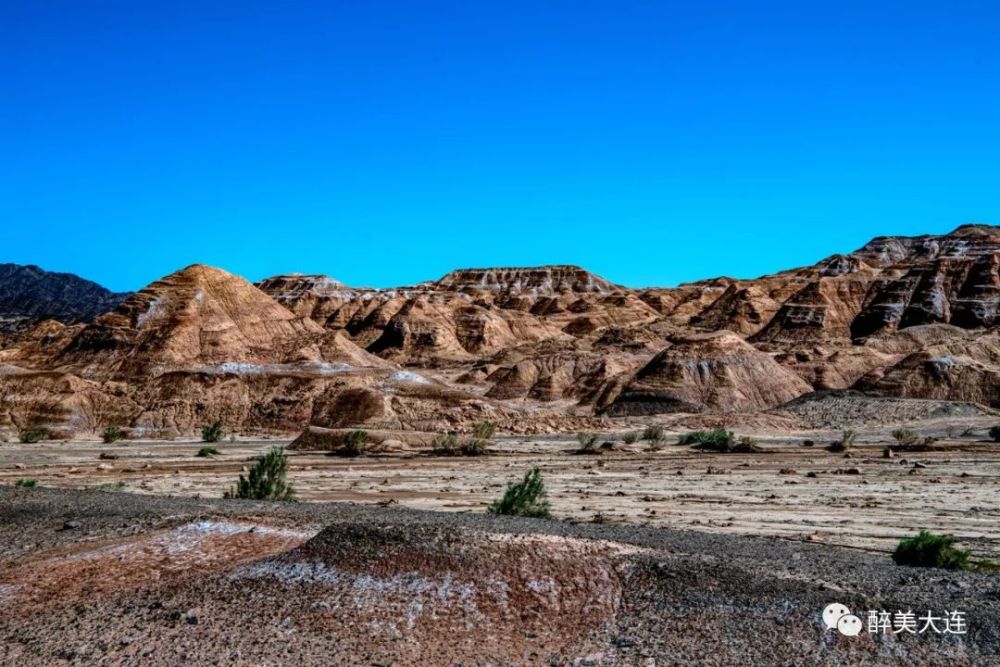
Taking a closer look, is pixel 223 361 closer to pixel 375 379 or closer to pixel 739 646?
pixel 375 379

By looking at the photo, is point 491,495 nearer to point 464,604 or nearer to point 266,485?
point 266,485

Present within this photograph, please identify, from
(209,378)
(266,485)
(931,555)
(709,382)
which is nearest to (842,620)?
(931,555)

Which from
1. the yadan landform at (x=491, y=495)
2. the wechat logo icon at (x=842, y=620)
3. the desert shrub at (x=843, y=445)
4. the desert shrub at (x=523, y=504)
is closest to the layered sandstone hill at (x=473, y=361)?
the yadan landform at (x=491, y=495)

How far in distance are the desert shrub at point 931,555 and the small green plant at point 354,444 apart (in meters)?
28.0

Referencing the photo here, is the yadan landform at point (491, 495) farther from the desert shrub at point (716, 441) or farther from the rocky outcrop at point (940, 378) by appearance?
the desert shrub at point (716, 441)

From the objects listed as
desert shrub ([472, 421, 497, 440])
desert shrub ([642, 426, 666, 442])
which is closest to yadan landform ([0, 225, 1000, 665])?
desert shrub ([642, 426, 666, 442])

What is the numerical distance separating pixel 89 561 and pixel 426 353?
307 ft

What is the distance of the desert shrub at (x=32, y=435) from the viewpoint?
4553cm

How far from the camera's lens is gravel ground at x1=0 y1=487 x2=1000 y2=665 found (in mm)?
7719

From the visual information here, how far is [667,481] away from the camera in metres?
26.7

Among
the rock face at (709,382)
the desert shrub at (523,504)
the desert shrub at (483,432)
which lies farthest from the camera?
the rock face at (709,382)

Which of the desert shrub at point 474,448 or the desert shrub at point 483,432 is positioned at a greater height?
the desert shrub at point 483,432

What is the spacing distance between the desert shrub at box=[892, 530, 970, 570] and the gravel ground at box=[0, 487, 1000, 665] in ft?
4.55

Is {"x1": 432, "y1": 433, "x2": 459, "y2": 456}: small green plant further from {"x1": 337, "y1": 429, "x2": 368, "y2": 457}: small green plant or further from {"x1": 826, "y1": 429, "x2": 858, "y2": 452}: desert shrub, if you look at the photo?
{"x1": 826, "y1": 429, "x2": 858, "y2": 452}: desert shrub
